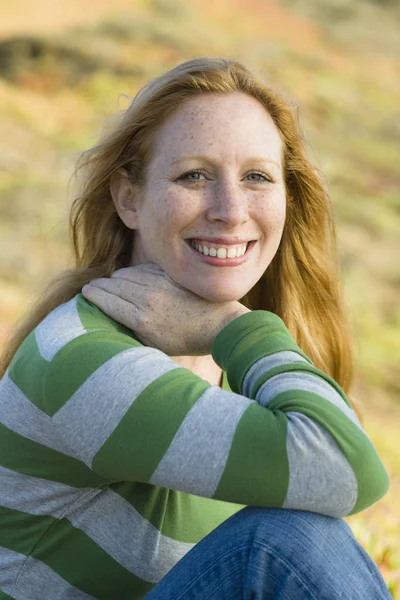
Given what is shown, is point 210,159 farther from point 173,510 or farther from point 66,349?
point 173,510

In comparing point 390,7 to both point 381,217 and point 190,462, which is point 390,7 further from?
point 190,462

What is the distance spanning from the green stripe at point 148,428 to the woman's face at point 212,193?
1.48ft

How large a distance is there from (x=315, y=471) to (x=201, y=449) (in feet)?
0.70

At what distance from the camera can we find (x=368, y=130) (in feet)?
32.1

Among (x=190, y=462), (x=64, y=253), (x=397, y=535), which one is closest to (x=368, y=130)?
(x=64, y=253)

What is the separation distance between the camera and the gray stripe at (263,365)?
1846 mm

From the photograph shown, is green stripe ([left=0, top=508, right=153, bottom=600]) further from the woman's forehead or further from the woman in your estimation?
the woman's forehead

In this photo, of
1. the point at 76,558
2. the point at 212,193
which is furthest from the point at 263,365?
the point at 76,558

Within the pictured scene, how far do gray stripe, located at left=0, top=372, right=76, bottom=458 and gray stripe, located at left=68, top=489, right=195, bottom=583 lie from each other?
157 millimetres

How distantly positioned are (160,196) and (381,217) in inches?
247

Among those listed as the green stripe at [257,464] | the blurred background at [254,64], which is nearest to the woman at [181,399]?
the green stripe at [257,464]

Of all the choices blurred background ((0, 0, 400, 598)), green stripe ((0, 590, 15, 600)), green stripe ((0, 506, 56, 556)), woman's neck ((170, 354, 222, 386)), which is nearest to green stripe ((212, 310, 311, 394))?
woman's neck ((170, 354, 222, 386))

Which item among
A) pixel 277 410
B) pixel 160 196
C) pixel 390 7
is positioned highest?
pixel 390 7

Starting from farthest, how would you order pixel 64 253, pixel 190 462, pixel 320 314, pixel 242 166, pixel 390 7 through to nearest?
pixel 390 7
pixel 64 253
pixel 320 314
pixel 242 166
pixel 190 462
